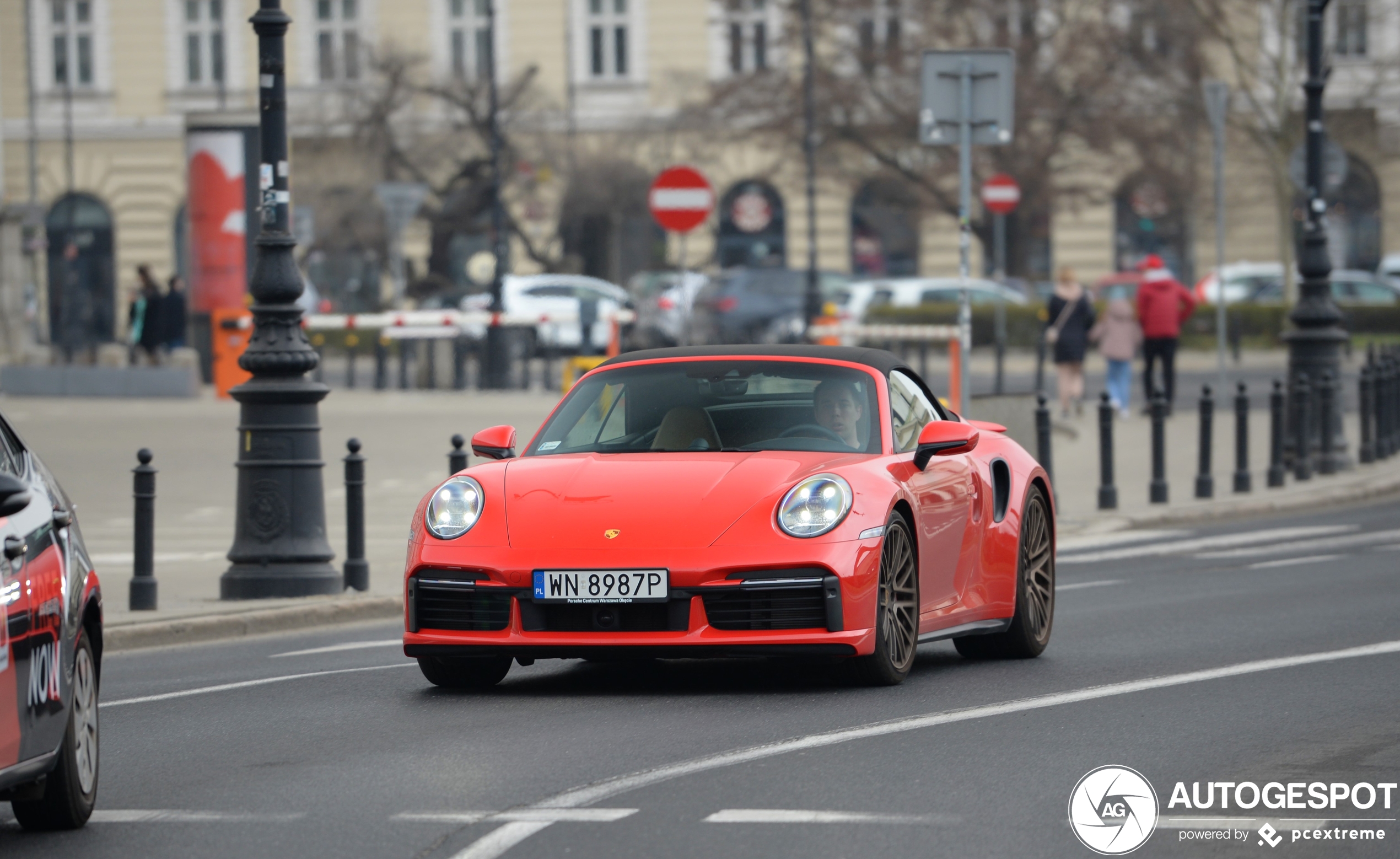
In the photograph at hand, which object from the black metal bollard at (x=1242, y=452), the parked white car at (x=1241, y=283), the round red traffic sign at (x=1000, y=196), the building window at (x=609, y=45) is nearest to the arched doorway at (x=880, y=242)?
the building window at (x=609, y=45)

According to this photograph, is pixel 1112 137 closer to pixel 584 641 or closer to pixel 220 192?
pixel 220 192

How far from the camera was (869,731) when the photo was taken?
7824 millimetres

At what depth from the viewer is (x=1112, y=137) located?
52156mm

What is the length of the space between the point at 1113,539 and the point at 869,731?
9181 mm

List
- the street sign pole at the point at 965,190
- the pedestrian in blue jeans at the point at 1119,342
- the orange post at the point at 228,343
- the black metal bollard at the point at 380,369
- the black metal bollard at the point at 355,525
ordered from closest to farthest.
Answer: the black metal bollard at the point at 355,525 → the street sign pole at the point at 965,190 → the pedestrian in blue jeans at the point at 1119,342 → the orange post at the point at 228,343 → the black metal bollard at the point at 380,369

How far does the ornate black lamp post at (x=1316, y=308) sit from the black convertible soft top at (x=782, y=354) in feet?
41.4

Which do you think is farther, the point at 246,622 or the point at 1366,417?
the point at 1366,417

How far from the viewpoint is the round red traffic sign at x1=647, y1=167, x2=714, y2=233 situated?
70.7ft

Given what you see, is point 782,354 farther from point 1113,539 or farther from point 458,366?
point 458,366

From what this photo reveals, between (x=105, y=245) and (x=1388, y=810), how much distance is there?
199 ft

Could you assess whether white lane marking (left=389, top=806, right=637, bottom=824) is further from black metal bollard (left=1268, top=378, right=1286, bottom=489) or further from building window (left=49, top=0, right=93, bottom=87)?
building window (left=49, top=0, right=93, bottom=87)

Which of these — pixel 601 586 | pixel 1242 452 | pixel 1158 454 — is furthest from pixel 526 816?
pixel 1242 452

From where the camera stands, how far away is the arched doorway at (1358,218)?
57.9 meters

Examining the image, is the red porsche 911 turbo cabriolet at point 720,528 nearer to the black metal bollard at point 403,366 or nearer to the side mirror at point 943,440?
the side mirror at point 943,440
